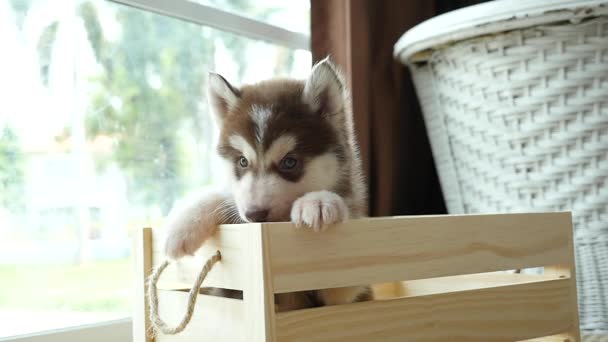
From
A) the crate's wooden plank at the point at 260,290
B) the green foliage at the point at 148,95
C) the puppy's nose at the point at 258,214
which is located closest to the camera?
the crate's wooden plank at the point at 260,290

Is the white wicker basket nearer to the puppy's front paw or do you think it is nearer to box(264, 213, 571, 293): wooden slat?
box(264, 213, 571, 293): wooden slat

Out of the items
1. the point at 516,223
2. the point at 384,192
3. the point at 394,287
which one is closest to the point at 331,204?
the point at 516,223

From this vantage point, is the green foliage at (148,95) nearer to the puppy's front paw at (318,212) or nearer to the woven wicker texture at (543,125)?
the woven wicker texture at (543,125)

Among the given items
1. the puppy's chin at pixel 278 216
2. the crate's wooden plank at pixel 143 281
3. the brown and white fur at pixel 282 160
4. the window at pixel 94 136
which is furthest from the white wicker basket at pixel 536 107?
the crate's wooden plank at pixel 143 281

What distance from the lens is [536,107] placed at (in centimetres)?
181

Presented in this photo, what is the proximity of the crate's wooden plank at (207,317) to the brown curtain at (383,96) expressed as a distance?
1002mm

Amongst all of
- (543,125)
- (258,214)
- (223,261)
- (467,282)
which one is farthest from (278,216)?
(543,125)

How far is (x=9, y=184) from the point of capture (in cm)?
165

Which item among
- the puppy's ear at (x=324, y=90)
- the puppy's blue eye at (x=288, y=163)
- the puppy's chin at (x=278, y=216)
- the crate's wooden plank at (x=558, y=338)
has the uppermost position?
the puppy's ear at (x=324, y=90)

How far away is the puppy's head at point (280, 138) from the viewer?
4.16 ft

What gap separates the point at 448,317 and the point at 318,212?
14.5 inches

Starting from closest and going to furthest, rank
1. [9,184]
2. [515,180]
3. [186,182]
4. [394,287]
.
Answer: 1. [9,184]
2. [394,287]
3. [515,180]
4. [186,182]

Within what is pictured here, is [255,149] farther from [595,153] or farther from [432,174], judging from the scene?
[432,174]

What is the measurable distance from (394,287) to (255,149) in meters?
0.67
